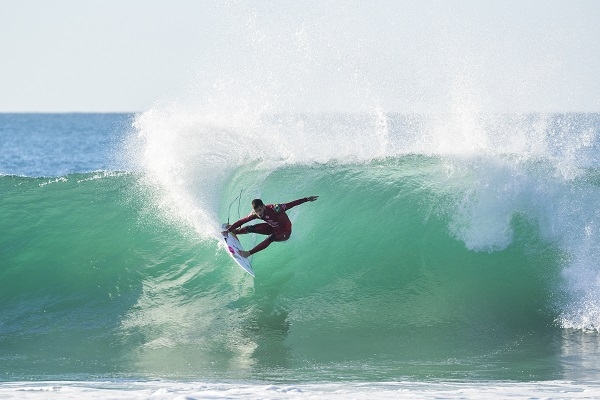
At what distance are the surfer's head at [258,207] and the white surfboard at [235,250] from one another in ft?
1.79

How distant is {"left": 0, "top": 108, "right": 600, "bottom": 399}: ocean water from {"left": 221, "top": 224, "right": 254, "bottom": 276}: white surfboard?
387 millimetres

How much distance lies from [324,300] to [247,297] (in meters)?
0.91

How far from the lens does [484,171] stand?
437 inches

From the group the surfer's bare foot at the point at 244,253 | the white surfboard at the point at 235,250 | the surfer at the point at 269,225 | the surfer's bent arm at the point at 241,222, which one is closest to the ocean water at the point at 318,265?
the white surfboard at the point at 235,250

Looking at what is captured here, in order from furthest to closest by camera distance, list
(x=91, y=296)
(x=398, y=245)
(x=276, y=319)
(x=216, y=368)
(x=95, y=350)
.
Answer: (x=398, y=245) < (x=91, y=296) < (x=276, y=319) < (x=95, y=350) < (x=216, y=368)

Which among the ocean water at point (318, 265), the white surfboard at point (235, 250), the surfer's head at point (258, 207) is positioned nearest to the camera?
the ocean water at point (318, 265)

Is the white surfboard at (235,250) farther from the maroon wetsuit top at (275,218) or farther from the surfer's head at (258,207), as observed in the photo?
the surfer's head at (258,207)

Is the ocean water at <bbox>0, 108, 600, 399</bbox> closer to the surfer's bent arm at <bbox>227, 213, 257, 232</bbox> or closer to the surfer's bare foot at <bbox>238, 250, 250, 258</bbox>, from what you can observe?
the surfer's bare foot at <bbox>238, 250, 250, 258</bbox>

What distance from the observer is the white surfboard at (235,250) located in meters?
9.55

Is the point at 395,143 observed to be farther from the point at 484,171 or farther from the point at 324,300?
the point at 324,300

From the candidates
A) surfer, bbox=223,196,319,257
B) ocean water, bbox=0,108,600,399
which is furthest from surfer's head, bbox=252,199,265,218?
ocean water, bbox=0,108,600,399

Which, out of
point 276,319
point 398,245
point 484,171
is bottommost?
point 276,319

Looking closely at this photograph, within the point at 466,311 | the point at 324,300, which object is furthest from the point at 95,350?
the point at 466,311

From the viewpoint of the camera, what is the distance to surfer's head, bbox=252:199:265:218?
914 centimetres
